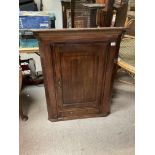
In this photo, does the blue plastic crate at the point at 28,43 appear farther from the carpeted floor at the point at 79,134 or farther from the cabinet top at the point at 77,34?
the carpeted floor at the point at 79,134

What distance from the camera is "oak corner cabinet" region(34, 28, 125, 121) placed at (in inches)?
65.6

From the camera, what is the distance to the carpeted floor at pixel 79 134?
1630 millimetres

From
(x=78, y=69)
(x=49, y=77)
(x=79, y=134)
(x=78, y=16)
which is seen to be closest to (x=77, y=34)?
(x=78, y=69)

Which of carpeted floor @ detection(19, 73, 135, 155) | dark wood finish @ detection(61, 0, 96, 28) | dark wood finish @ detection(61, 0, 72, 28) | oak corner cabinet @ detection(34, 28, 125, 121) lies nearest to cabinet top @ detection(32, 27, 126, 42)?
oak corner cabinet @ detection(34, 28, 125, 121)

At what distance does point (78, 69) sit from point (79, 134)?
541 mm

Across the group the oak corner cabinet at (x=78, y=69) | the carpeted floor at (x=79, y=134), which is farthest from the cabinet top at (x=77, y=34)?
the carpeted floor at (x=79, y=134)

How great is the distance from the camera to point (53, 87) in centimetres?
182

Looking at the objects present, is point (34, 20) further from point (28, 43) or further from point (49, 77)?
point (49, 77)

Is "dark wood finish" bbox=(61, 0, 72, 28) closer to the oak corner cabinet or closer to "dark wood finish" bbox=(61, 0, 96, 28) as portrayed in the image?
"dark wood finish" bbox=(61, 0, 96, 28)
